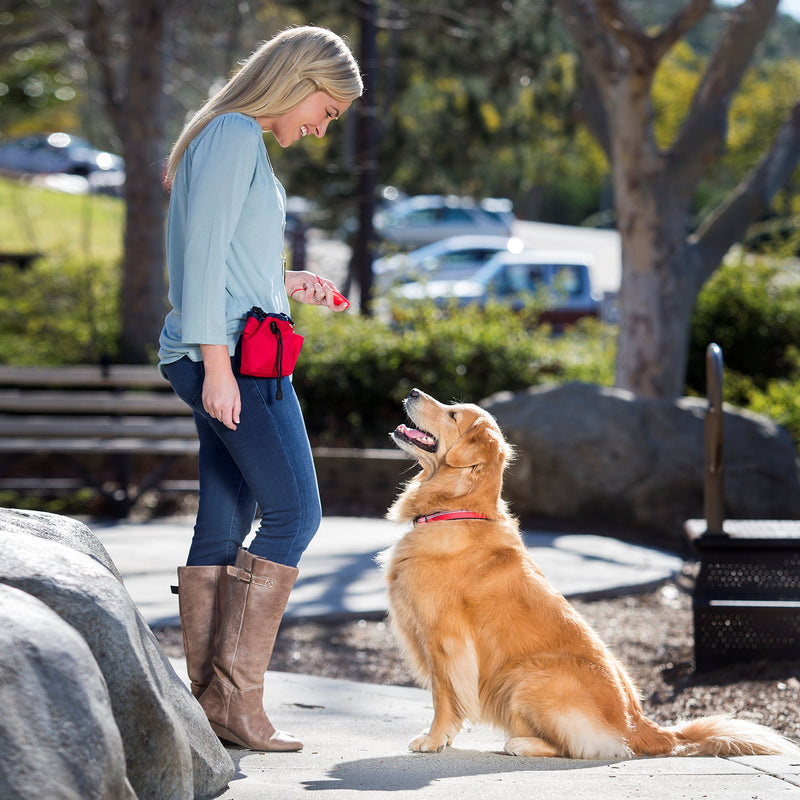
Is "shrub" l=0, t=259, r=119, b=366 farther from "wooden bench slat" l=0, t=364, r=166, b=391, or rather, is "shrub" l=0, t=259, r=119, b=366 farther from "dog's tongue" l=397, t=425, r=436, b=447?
"dog's tongue" l=397, t=425, r=436, b=447

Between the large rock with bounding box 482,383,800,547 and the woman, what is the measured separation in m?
4.95

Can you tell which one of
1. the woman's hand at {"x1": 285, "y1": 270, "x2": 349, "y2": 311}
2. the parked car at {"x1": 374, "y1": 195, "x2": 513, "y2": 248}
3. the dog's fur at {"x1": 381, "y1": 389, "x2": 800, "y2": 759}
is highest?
the parked car at {"x1": 374, "y1": 195, "x2": 513, "y2": 248}

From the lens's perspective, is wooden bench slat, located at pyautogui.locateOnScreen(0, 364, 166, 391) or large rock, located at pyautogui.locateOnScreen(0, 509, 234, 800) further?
wooden bench slat, located at pyautogui.locateOnScreen(0, 364, 166, 391)

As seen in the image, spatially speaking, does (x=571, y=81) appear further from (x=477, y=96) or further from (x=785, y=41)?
(x=785, y=41)

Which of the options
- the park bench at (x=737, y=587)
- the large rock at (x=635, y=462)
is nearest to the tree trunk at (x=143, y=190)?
the large rock at (x=635, y=462)

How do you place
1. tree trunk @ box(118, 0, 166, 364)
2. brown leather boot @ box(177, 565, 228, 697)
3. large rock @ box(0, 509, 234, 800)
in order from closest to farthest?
large rock @ box(0, 509, 234, 800) < brown leather boot @ box(177, 565, 228, 697) < tree trunk @ box(118, 0, 166, 364)

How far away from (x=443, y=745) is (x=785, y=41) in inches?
1744

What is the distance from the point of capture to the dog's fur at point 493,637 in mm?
3385

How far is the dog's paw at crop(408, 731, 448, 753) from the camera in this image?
3512 millimetres

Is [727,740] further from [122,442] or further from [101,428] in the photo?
[101,428]

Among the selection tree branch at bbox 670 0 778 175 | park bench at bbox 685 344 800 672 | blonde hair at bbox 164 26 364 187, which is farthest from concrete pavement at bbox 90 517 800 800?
tree branch at bbox 670 0 778 175

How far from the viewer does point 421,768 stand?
323 centimetres

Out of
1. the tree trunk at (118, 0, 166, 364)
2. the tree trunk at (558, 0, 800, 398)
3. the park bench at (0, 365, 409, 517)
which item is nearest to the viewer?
the park bench at (0, 365, 409, 517)

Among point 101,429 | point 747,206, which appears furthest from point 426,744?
point 747,206
